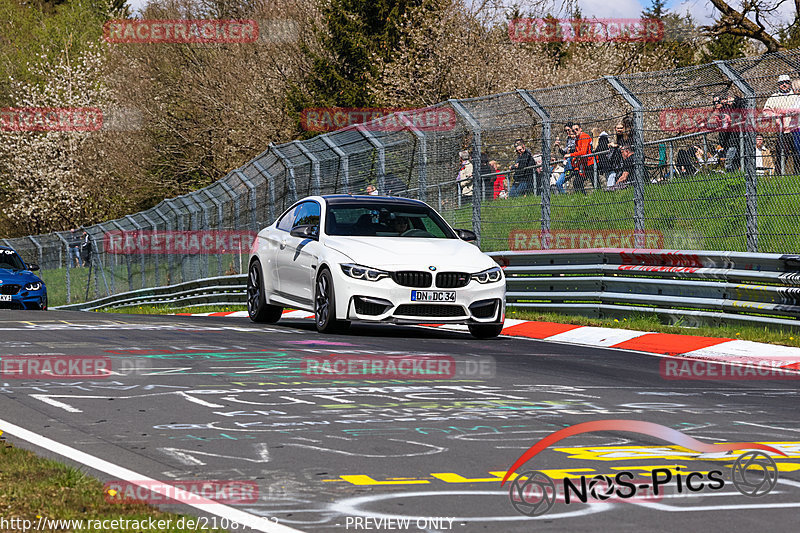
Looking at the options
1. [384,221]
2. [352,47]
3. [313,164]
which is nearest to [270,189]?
[313,164]

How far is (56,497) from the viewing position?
5.18 meters

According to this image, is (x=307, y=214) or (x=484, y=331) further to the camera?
(x=307, y=214)

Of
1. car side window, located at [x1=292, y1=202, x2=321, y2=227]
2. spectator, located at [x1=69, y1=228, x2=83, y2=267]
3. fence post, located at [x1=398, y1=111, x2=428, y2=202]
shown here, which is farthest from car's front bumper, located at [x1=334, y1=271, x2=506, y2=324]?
spectator, located at [x1=69, y1=228, x2=83, y2=267]

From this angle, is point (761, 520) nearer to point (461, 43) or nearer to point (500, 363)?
point (500, 363)

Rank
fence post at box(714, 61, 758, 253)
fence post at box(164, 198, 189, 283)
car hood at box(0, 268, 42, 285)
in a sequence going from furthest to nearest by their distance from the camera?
fence post at box(164, 198, 189, 283) → car hood at box(0, 268, 42, 285) → fence post at box(714, 61, 758, 253)

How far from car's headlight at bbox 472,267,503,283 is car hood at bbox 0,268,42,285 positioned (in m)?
13.8

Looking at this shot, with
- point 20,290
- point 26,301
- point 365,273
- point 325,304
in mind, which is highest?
point 365,273

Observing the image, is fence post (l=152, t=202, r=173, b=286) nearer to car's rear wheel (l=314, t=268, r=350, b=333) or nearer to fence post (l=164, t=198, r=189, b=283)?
fence post (l=164, t=198, r=189, b=283)

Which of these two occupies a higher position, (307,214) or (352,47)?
(352,47)

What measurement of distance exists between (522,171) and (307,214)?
12.4ft

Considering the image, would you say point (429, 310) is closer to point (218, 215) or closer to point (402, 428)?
point (402, 428)

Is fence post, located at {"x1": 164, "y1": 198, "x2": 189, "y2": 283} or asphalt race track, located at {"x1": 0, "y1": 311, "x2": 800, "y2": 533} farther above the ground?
fence post, located at {"x1": 164, "y1": 198, "x2": 189, "y2": 283}

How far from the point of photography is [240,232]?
27172 mm

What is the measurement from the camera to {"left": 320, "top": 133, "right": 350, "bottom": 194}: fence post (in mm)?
21531
